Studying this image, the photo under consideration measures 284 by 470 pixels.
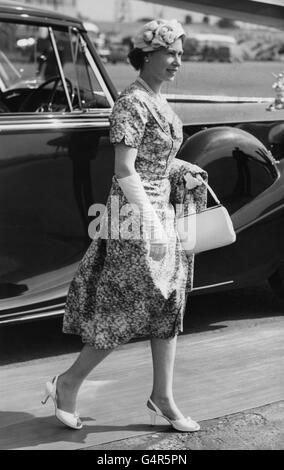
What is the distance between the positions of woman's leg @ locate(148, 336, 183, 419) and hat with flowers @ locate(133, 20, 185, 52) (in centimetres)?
112

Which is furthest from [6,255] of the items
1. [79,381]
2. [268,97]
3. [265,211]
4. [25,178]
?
[268,97]

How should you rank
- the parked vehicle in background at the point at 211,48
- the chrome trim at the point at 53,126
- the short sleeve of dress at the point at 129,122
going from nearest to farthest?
the short sleeve of dress at the point at 129,122 < the chrome trim at the point at 53,126 < the parked vehicle in background at the point at 211,48

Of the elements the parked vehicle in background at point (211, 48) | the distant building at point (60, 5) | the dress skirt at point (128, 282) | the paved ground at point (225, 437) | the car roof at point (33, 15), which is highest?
the car roof at point (33, 15)

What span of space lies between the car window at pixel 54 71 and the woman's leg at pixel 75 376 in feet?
5.00

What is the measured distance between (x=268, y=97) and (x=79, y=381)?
262 centimetres

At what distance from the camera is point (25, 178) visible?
14.3ft

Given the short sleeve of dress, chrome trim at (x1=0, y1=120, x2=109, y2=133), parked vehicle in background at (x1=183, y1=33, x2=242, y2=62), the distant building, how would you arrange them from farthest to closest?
parked vehicle in background at (x1=183, y1=33, x2=242, y2=62), the distant building, chrome trim at (x1=0, y1=120, x2=109, y2=133), the short sleeve of dress

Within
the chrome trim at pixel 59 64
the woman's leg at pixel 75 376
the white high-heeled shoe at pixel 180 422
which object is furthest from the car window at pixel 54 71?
the white high-heeled shoe at pixel 180 422

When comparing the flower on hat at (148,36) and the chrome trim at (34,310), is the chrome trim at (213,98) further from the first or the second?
the flower on hat at (148,36)

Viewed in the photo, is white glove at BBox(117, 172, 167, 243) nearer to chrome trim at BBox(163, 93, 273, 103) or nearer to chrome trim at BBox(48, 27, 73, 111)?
chrome trim at BBox(48, 27, 73, 111)

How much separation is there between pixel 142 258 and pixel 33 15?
5.59 ft

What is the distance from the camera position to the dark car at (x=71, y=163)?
4383 millimetres

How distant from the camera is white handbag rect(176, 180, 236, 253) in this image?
356cm

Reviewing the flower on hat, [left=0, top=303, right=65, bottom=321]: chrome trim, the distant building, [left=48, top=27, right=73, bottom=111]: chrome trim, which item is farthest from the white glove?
the distant building
